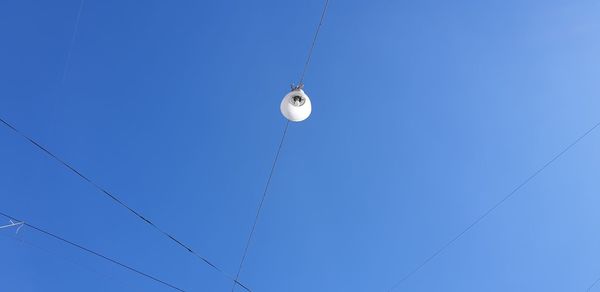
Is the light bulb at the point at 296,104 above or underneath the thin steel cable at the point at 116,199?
underneath

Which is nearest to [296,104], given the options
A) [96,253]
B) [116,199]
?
[116,199]

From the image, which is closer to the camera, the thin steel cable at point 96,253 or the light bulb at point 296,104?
the light bulb at point 296,104

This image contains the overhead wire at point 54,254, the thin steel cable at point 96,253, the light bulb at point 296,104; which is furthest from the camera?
the overhead wire at point 54,254

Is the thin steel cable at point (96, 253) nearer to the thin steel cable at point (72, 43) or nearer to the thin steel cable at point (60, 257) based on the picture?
the thin steel cable at point (60, 257)

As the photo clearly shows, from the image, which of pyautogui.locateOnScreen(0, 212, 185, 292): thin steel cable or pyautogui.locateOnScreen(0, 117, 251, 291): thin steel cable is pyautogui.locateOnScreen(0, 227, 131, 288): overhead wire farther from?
pyautogui.locateOnScreen(0, 117, 251, 291): thin steel cable

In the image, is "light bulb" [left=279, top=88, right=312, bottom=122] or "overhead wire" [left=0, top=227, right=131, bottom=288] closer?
"light bulb" [left=279, top=88, right=312, bottom=122]

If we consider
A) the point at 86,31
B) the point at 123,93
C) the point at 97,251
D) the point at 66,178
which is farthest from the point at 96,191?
the point at 86,31

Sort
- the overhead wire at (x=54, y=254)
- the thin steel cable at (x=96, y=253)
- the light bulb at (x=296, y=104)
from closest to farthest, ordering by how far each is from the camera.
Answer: the light bulb at (x=296, y=104) → the thin steel cable at (x=96, y=253) → the overhead wire at (x=54, y=254)

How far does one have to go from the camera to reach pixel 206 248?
8.37m

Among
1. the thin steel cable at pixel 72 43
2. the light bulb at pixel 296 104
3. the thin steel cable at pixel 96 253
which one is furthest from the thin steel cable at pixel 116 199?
the light bulb at pixel 296 104

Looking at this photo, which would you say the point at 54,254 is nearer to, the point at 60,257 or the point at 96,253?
the point at 60,257

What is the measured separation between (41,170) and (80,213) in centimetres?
98

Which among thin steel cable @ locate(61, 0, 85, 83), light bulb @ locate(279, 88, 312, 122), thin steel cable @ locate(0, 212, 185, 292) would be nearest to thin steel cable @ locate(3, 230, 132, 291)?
thin steel cable @ locate(0, 212, 185, 292)

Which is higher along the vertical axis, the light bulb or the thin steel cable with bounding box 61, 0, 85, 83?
the thin steel cable with bounding box 61, 0, 85, 83
